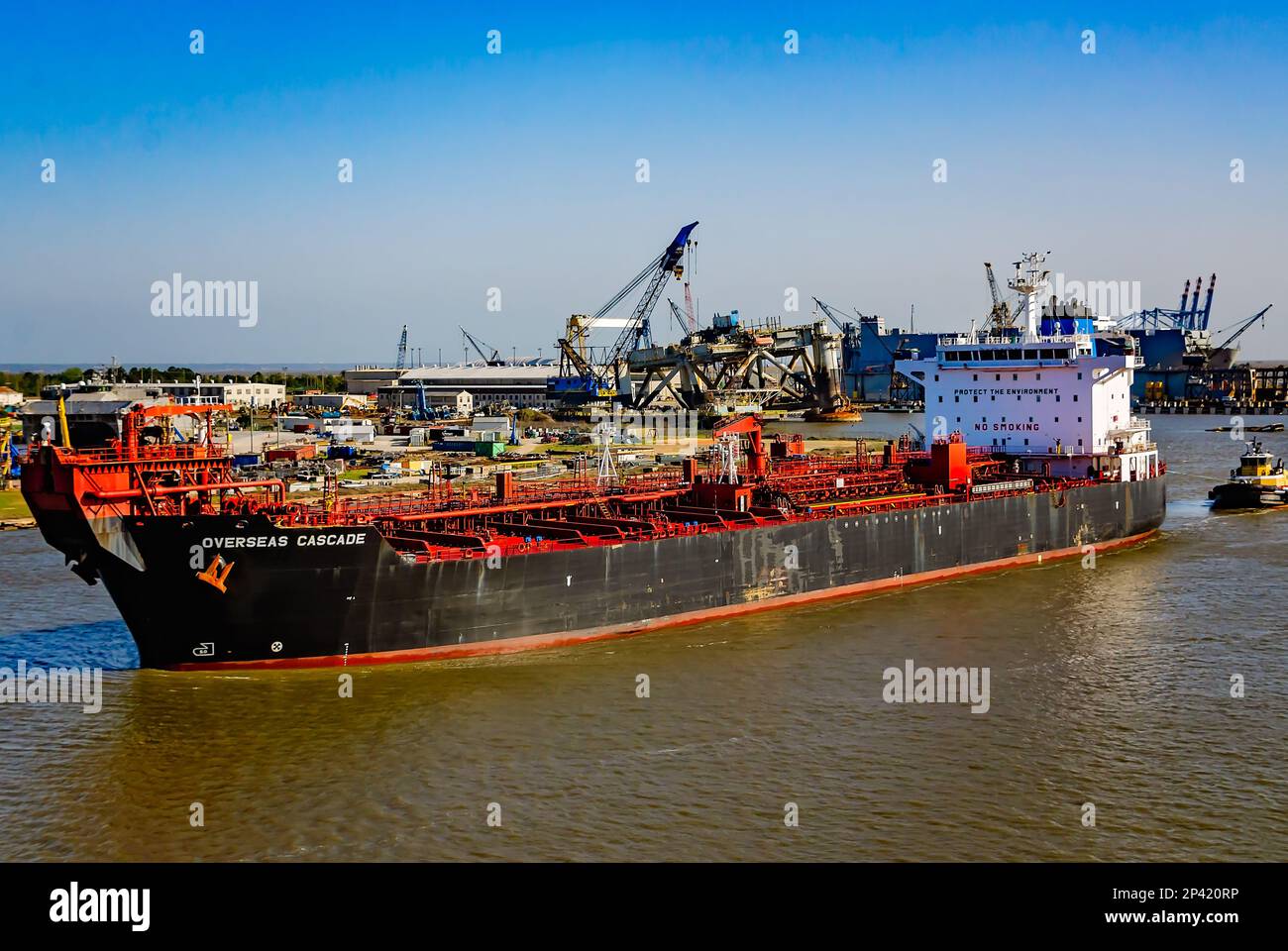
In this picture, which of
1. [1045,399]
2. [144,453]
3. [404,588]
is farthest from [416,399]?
[404,588]

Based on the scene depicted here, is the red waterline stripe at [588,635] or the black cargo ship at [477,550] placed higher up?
the black cargo ship at [477,550]

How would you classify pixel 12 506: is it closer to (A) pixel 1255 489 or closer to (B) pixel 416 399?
(A) pixel 1255 489

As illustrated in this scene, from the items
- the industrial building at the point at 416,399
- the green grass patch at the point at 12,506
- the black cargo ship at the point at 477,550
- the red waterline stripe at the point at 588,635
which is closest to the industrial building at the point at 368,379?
the industrial building at the point at 416,399

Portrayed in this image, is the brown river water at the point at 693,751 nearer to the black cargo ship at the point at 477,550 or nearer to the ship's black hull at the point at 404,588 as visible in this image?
the ship's black hull at the point at 404,588

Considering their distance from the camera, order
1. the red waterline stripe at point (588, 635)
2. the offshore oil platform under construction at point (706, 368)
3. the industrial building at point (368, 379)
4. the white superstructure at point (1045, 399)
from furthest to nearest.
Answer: the industrial building at point (368, 379) → the offshore oil platform under construction at point (706, 368) → the white superstructure at point (1045, 399) → the red waterline stripe at point (588, 635)

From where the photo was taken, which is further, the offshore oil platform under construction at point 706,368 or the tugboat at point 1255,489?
the offshore oil platform under construction at point 706,368

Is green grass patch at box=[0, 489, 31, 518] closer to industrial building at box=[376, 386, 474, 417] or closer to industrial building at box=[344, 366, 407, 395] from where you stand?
industrial building at box=[376, 386, 474, 417]
